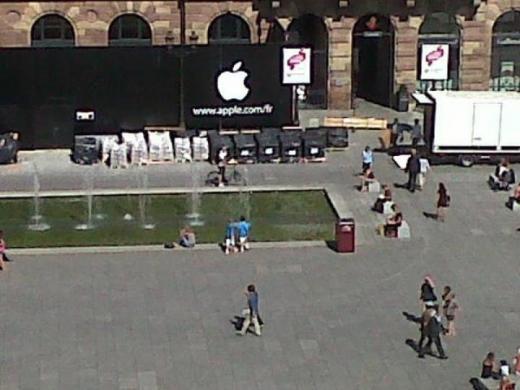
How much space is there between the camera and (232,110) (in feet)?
218

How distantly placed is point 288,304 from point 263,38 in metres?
29.6

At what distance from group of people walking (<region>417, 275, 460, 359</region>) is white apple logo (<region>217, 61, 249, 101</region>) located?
2421 centimetres

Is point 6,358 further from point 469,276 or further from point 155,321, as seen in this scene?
point 469,276

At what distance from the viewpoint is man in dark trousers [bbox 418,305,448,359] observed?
40.0m

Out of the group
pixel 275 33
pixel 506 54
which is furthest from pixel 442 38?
pixel 275 33

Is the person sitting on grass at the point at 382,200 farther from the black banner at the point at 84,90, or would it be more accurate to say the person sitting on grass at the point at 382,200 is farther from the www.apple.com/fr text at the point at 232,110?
the black banner at the point at 84,90

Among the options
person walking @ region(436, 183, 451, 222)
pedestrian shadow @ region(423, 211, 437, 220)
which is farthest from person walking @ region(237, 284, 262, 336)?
pedestrian shadow @ region(423, 211, 437, 220)

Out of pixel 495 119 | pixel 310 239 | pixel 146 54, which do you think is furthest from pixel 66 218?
pixel 495 119

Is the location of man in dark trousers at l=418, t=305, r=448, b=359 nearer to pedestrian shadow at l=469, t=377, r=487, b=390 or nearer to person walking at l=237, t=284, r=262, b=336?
pedestrian shadow at l=469, t=377, r=487, b=390

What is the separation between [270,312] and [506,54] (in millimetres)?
34918

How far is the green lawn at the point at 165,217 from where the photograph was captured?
51625 mm

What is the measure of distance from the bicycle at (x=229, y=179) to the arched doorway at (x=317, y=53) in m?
13.0

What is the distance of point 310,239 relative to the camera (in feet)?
169

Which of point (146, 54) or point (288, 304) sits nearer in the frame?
point (288, 304)
